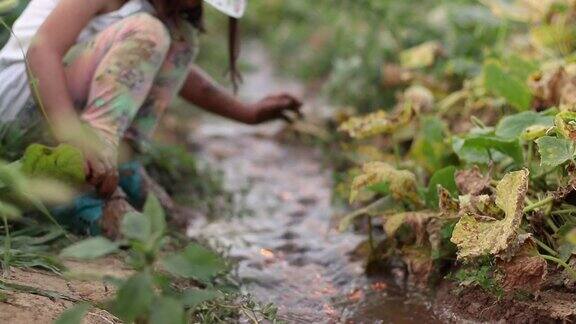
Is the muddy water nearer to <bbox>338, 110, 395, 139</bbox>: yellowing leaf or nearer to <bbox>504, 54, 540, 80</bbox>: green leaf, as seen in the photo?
<bbox>338, 110, 395, 139</bbox>: yellowing leaf

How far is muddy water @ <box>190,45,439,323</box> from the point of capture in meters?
1.75

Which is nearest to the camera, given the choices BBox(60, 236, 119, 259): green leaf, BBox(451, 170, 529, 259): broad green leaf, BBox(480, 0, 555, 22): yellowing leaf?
BBox(60, 236, 119, 259): green leaf

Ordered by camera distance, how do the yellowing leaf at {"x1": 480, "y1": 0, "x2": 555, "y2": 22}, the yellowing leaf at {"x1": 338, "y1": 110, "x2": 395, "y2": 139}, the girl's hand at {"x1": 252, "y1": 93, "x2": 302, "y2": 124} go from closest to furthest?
the yellowing leaf at {"x1": 338, "y1": 110, "x2": 395, "y2": 139}
the girl's hand at {"x1": 252, "y1": 93, "x2": 302, "y2": 124}
the yellowing leaf at {"x1": 480, "y1": 0, "x2": 555, "y2": 22}

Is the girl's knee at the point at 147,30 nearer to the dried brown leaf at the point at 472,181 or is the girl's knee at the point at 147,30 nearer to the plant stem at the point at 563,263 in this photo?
the dried brown leaf at the point at 472,181

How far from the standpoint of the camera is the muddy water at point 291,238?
5.74ft

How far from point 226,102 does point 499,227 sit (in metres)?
1.16

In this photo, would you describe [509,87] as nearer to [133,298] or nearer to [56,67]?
[56,67]

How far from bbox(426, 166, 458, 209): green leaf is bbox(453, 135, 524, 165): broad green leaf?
5 cm

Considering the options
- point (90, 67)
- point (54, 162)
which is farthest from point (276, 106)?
point (54, 162)

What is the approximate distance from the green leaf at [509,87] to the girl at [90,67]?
670mm

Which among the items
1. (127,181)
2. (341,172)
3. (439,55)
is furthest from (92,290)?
(439,55)

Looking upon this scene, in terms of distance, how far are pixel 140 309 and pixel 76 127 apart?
756 millimetres

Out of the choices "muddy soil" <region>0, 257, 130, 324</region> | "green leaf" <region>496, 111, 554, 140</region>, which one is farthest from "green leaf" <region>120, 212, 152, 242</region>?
"green leaf" <region>496, 111, 554, 140</region>

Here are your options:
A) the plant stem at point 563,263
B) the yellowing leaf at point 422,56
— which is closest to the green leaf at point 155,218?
the plant stem at point 563,263
